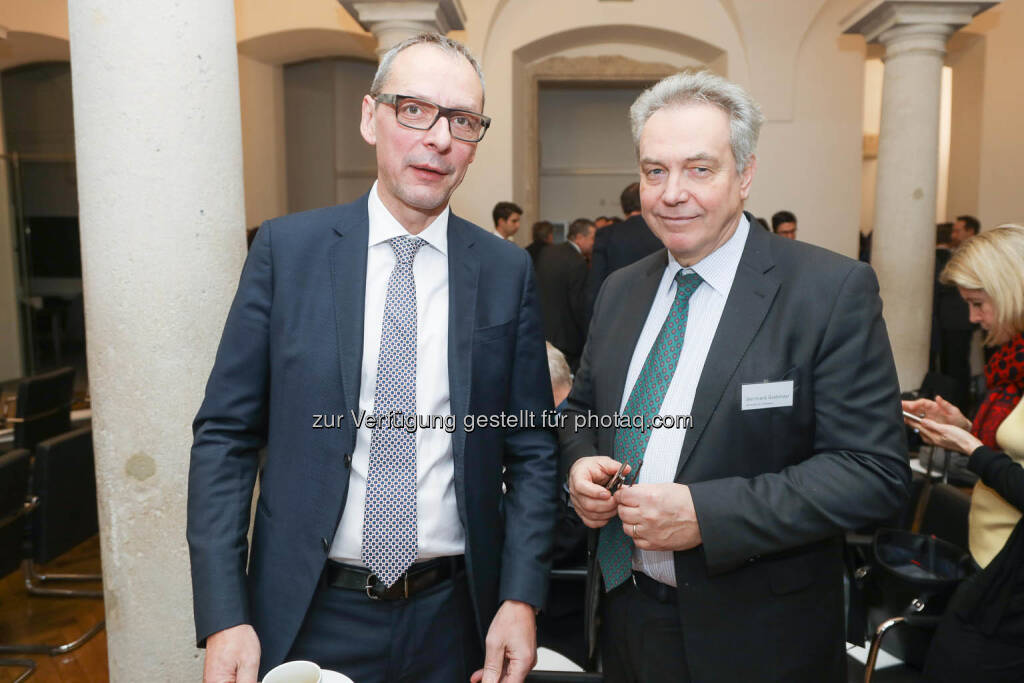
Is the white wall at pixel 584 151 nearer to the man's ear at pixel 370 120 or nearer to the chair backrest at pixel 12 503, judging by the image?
the chair backrest at pixel 12 503

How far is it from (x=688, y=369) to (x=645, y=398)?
0.35 ft

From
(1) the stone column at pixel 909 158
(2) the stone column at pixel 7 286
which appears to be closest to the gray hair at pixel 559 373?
(1) the stone column at pixel 909 158

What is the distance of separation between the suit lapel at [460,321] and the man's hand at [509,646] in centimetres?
25

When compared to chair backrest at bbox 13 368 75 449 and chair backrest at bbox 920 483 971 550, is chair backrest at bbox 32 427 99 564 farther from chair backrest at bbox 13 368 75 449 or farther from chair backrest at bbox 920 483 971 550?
chair backrest at bbox 920 483 971 550

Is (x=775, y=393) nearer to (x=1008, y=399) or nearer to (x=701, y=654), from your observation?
(x=701, y=654)

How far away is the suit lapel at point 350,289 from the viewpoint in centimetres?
141

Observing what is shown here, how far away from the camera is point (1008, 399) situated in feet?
8.02

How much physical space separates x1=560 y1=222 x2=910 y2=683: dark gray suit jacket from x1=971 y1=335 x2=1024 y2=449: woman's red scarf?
1.22 m

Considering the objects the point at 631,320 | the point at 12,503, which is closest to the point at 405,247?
the point at 631,320

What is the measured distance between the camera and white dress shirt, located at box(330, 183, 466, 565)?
4.66ft

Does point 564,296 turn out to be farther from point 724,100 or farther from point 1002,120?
point 1002,120

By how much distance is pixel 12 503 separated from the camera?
2.92 metres

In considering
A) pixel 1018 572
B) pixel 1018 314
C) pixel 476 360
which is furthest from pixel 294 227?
pixel 1018 314

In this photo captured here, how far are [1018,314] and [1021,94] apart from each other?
8.10 meters
